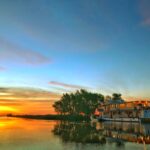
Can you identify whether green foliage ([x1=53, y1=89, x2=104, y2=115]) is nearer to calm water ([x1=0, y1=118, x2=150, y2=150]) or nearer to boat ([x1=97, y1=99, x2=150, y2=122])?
boat ([x1=97, y1=99, x2=150, y2=122])

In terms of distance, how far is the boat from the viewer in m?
126

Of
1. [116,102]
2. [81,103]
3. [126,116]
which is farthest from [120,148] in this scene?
[81,103]

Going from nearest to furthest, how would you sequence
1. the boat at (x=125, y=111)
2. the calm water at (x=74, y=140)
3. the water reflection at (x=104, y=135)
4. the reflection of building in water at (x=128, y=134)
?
the calm water at (x=74, y=140) → the water reflection at (x=104, y=135) → the reflection of building in water at (x=128, y=134) → the boat at (x=125, y=111)

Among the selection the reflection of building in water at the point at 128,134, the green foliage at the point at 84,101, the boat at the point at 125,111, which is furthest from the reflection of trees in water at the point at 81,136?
the green foliage at the point at 84,101

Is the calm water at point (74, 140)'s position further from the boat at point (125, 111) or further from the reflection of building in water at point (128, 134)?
the boat at point (125, 111)

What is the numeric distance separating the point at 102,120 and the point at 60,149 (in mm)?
114266

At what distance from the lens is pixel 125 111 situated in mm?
144750

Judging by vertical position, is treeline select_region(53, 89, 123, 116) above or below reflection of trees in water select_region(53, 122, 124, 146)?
above

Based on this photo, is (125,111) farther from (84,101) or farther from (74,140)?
(74,140)

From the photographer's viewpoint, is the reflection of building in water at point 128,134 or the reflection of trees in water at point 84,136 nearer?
the reflection of trees in water at point 84,136

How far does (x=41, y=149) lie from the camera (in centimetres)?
3444

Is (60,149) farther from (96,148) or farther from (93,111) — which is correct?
(93,111)

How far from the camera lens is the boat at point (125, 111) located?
12638cm

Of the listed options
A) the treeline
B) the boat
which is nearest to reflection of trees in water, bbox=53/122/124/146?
the boat
